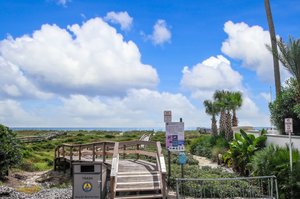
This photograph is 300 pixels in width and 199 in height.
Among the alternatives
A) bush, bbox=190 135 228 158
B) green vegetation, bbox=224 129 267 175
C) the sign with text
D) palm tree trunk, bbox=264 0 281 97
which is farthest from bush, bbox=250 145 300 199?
bush, bbox=190 135 228 158

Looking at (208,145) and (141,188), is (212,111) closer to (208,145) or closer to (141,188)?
(208,145)

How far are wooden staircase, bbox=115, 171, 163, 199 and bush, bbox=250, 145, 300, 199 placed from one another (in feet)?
14.3

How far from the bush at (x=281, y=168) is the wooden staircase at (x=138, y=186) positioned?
4352 mm

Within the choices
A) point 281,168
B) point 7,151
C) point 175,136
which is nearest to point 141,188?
point 175,136

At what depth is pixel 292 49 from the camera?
63.0 feet

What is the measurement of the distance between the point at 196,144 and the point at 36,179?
15.5m

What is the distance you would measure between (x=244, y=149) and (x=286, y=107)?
3.67 m

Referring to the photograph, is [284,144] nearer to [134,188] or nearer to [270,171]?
[270,171]

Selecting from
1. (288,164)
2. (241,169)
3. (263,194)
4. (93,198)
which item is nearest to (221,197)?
(263,194)

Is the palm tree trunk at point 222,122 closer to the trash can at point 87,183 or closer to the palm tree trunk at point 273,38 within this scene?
the palm tree trunk at point 273,38

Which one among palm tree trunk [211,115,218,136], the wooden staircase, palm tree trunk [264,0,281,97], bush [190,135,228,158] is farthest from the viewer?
palm tree trunk [211,115,218,136]

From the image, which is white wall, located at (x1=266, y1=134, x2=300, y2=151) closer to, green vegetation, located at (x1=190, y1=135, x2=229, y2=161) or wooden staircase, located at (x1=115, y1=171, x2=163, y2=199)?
wooden staircase, located at (x1=115, y1=171, x2=163, y2=199)

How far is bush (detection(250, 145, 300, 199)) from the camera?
13508 millimetres

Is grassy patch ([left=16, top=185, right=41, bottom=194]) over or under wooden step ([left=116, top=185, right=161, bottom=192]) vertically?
under
